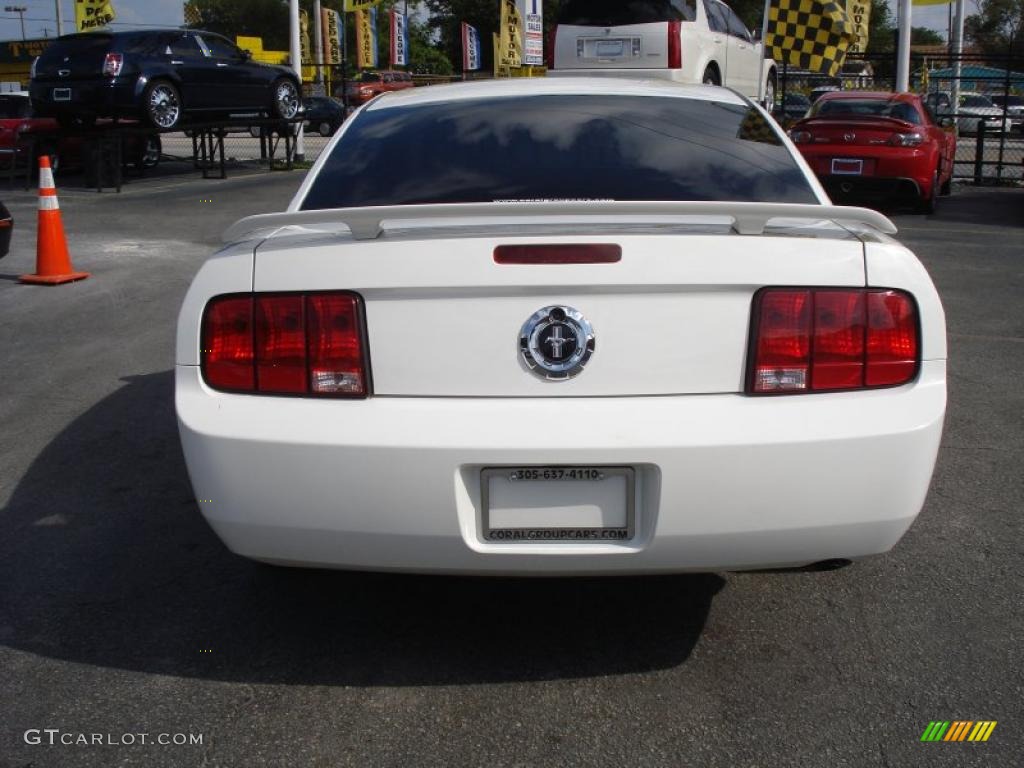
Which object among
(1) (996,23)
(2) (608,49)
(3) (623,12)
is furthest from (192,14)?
(3) (623,12)

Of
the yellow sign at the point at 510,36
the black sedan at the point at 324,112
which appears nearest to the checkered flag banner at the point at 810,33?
the yellow sign at the point at 510,36

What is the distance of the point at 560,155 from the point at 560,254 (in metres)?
1.05

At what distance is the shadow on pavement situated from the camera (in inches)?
122

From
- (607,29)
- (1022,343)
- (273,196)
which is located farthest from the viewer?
(273,196)

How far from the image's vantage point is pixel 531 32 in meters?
18.4

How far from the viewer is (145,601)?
11.5 feet

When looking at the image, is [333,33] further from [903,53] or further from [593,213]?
[593,213]

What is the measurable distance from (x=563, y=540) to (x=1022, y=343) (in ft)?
17.4

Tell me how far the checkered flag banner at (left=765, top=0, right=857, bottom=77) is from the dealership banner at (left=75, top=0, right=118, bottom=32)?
41.3ft

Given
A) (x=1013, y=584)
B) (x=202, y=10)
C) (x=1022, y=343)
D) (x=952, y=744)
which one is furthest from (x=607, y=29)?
(x=202, y=10)

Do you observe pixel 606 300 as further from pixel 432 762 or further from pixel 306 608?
pixel 306 608

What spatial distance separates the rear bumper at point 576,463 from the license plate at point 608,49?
1153cm

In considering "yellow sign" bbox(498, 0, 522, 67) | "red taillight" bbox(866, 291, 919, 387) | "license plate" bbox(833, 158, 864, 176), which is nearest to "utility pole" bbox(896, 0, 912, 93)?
"license plate" bbox(833, 158, 864, 176)

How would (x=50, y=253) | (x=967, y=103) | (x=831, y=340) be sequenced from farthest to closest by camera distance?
1. (x=967, y=103)
2. (x=50, y=253)
3. (x=831, y=340)
